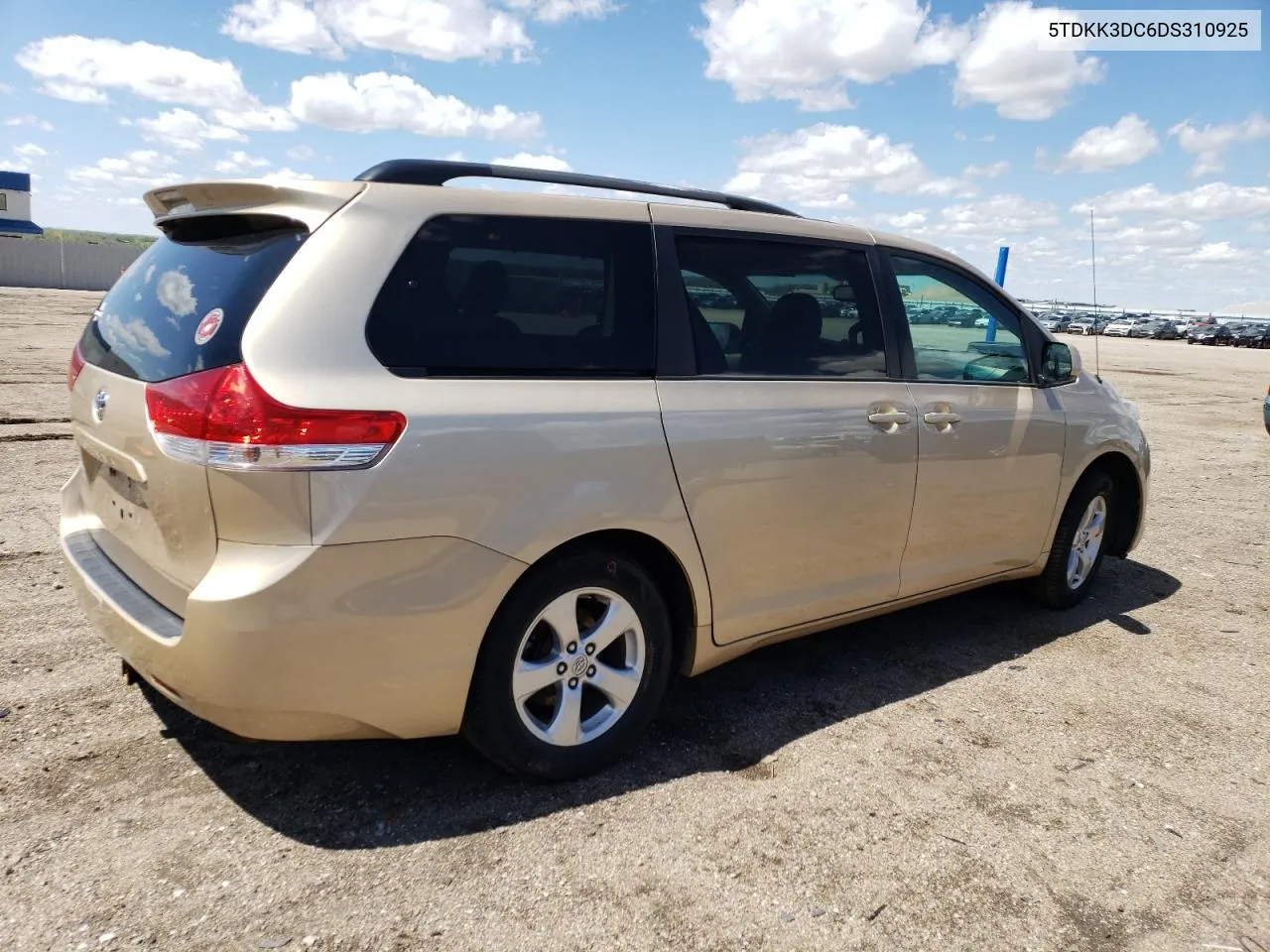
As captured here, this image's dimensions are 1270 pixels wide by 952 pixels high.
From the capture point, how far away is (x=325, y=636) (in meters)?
2.48

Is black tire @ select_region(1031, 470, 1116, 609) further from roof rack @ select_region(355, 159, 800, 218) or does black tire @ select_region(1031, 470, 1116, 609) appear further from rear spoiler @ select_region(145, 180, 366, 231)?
rear spoiler @ select_region(145, 180, 366, 231)

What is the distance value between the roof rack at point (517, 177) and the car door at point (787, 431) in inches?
9.5

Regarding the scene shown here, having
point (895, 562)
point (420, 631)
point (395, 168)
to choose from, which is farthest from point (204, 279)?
point (895, 562)

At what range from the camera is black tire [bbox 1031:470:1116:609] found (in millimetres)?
4875

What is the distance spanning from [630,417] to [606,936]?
4.80ft

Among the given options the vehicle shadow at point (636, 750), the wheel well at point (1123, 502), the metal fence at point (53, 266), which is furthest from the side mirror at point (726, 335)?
the metal fence at point (53, 266)

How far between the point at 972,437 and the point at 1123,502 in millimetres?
1849

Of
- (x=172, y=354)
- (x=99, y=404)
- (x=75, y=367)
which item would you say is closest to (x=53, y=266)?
(x=75, y=367)

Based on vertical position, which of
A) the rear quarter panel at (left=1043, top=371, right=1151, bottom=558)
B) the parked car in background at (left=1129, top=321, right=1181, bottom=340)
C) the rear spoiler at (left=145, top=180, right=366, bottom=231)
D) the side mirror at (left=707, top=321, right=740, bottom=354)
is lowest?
the rear quarter panel at (left=1043, top=371, right=1151, bottom=558)

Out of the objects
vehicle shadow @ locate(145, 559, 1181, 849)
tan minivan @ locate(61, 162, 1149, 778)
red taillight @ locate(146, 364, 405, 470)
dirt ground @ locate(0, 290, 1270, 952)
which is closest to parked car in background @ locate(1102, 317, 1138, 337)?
vehicle shadow @ locate(145, 559, 1181, 849)

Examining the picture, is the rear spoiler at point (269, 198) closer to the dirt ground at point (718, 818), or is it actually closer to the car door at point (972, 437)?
the dirt ground at point (718, 818)

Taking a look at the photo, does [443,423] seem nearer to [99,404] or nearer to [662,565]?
[662,565]

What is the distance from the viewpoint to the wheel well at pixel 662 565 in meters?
2.94

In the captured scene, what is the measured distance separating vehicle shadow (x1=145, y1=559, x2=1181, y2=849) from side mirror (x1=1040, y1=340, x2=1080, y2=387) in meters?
1.26
